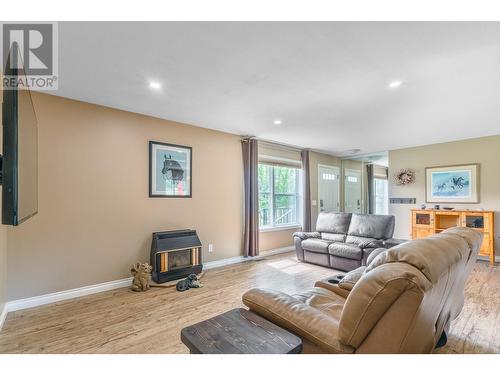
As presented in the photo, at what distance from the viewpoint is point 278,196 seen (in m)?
5.52

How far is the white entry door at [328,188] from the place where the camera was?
252 inches

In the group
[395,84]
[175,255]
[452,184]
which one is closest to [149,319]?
[175,255]

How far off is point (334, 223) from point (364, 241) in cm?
72

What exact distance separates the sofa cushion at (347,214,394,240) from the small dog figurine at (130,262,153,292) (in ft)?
11.0

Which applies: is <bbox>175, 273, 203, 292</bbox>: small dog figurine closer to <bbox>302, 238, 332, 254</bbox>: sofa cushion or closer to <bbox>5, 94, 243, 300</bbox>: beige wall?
<bbox>5, 94, 243, 300</bbox>: beige wall

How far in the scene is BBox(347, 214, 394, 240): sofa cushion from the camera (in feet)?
13.4

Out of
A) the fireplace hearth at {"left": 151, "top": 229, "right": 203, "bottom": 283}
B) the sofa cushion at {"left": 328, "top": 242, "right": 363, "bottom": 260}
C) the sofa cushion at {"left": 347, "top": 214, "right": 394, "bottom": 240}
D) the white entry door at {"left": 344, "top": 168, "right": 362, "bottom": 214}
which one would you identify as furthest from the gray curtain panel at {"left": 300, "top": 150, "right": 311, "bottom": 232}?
the fireplace hearth at {"left": 151, "top": 229, "right": 203, "bottom": 283}

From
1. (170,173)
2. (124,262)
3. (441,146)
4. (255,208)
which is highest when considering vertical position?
(441,146)

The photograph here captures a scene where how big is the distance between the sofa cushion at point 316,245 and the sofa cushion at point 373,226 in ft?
1.74

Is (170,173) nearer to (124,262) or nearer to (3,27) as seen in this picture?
(124,262)
